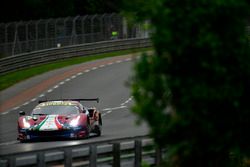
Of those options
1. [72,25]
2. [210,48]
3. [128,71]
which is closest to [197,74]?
[210,48]

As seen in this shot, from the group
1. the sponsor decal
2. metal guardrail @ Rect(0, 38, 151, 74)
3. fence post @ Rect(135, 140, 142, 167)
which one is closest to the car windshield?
the sponsor decal

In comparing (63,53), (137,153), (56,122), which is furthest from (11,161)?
(63,53)

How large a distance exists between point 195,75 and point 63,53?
1672 inches

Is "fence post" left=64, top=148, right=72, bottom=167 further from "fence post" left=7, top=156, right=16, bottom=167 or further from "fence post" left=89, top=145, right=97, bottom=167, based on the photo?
"fence post" left=7, top=156, right=16, bottom=167

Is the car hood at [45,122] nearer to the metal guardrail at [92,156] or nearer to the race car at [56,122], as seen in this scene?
the race car at [56,122]

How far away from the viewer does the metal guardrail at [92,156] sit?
1269 cm

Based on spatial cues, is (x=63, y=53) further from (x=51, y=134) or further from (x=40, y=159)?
(x=40, y=159)

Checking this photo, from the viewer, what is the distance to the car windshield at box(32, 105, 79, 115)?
82.1 ft

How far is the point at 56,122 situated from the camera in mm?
24484

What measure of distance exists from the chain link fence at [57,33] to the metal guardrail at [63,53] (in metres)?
0.69

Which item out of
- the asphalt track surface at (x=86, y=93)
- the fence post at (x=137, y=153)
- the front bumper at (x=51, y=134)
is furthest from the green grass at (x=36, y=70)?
the fence post at (x=137, y=153)

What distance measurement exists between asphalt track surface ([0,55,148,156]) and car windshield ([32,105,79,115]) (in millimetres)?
1431

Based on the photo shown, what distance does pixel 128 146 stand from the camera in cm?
1520

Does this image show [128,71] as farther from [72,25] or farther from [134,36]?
[134,36]
